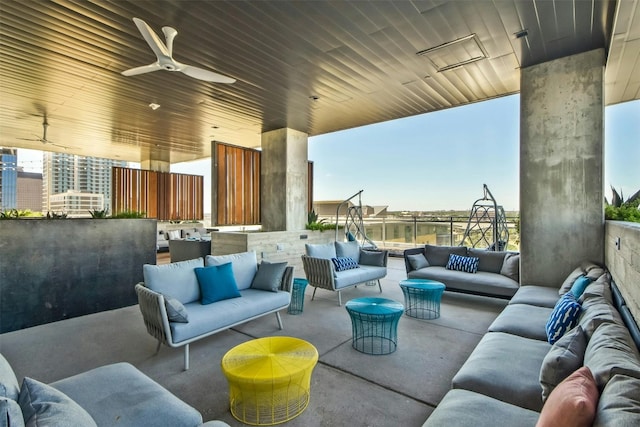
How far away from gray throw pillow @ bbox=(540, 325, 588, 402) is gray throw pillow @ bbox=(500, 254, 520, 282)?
10.5 ft

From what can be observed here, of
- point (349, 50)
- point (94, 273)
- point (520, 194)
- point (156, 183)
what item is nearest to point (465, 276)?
point (520, 194)

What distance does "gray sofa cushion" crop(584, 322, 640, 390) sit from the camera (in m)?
1.22

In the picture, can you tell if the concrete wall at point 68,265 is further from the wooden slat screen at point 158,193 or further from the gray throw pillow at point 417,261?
the wooden slat screen at point 158,193

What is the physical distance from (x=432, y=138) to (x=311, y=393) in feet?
39.9

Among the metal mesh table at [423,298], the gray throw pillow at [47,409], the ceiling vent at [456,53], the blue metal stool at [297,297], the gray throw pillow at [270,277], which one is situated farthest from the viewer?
the blue metal stool at [297,297]

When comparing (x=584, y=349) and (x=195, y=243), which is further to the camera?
(x=195, y=243)

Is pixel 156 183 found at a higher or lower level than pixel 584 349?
higher

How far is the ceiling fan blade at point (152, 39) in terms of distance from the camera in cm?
277

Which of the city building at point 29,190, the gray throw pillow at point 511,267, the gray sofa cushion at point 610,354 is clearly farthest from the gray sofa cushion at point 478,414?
the city building at point 29,190

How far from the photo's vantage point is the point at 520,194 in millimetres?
4340

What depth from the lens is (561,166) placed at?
4.04 m

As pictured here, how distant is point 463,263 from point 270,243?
3641 mm

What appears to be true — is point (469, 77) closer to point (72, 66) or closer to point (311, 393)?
point (311, 393)

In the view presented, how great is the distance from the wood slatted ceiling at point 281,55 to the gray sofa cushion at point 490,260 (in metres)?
2.59
